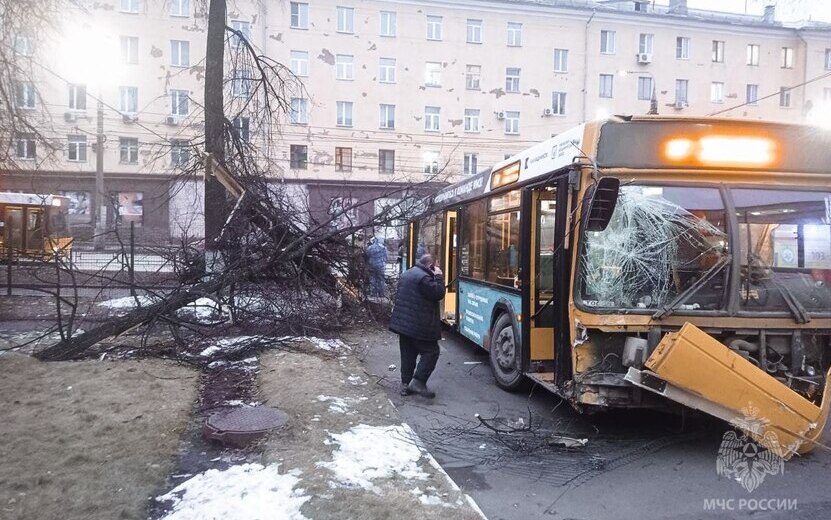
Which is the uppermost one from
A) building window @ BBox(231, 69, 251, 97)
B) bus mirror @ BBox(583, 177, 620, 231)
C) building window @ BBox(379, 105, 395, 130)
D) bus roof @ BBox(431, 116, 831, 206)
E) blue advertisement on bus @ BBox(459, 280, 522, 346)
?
building window @ BBox(379, 105, 395, 130)

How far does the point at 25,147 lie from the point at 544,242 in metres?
9.53

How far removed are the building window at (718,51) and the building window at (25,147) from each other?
39.9 metres

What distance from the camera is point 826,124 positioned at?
5.41 meters

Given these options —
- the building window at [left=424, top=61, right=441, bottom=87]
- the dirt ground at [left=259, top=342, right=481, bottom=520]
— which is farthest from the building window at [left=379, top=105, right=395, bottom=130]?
the dirt ground at [left=259, top=342, right=481, bottom=520]

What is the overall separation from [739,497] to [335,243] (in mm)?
7270

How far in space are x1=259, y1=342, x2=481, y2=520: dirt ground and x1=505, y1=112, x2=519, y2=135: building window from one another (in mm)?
29978

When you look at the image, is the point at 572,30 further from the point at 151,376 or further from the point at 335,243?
the point at 151,376

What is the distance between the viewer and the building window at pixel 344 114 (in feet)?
114

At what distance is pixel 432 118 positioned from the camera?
1404 inches

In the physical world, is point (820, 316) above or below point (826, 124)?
below

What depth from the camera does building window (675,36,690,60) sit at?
37938 millimetres

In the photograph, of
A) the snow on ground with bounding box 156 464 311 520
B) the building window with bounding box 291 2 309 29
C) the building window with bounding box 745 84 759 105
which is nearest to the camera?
the snow on ground with bounding box 156 464 311 520

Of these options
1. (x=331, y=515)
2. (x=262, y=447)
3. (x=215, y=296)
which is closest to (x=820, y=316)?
(x=331, y=515)

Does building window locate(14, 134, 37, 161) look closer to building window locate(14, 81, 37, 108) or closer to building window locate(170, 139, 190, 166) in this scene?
building window locate(14, 81, 37, 108)
